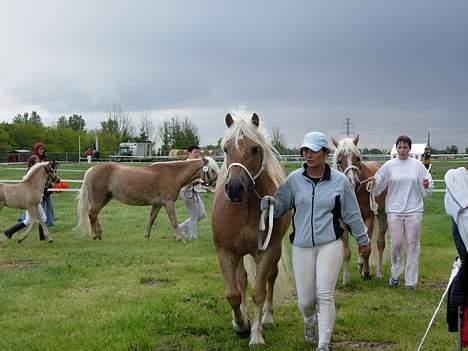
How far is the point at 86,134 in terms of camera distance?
256ft

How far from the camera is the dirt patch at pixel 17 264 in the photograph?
29.7ft

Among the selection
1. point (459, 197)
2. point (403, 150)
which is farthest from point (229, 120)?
point (403, 150)

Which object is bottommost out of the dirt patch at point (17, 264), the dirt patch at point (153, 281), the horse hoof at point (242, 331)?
the dirt patch at point (17, 264)

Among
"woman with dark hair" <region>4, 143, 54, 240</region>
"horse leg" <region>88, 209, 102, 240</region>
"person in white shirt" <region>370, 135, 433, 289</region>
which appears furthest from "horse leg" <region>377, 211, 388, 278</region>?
"woman with dark hair" <region>4, 143, 54, 240</region>

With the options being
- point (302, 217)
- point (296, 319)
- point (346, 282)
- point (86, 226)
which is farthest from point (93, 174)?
point (302, 217)

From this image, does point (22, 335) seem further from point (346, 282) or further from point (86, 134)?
point (86, 134)

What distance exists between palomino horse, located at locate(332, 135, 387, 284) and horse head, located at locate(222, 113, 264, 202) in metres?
2.81

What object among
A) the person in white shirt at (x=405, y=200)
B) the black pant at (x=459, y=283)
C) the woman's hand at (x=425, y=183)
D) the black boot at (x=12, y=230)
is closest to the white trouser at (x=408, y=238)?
the person in white shirt at (x=405, y=200)

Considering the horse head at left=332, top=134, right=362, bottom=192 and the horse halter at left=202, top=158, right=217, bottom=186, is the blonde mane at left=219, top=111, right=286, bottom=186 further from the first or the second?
the horse halter at left=202, top=158, right=217, bottom=186

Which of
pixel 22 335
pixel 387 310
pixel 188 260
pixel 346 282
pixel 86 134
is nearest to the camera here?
pixel 22 335

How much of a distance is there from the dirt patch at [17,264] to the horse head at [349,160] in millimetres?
5199

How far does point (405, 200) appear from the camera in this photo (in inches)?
296

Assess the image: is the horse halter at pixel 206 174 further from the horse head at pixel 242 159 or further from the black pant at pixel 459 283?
the black pant at pixel 459 283

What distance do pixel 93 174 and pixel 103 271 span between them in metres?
5.14
